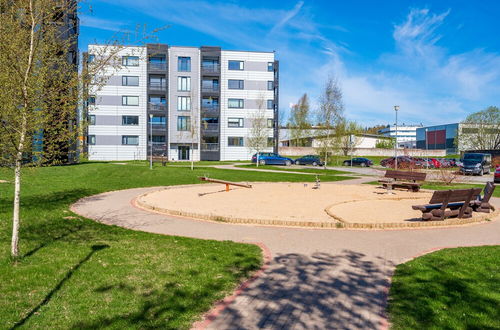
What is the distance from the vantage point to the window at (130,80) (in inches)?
2050

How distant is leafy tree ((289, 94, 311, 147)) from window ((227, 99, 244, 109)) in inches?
1048

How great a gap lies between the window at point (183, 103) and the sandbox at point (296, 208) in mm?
39048

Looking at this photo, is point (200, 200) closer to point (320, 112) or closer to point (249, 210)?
point (249, 210)

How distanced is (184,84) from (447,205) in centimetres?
4800

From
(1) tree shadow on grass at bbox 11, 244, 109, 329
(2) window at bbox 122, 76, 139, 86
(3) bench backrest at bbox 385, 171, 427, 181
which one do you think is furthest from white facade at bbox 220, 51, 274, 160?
(1) tree shadow on grass at bbox 11, 244, 109, 329

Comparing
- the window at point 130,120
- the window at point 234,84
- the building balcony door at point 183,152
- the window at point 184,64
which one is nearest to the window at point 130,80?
the window at point 130,120

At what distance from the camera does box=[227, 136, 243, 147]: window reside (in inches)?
2140

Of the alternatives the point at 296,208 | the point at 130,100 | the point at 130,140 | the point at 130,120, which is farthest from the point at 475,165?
the point at 130,100

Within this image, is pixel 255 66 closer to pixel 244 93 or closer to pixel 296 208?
pixel 244 93

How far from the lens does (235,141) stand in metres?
54.5

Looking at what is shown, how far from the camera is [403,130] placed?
161 meters

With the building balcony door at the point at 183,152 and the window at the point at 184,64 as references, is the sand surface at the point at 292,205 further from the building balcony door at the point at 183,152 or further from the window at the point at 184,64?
the window at the point at 184,64

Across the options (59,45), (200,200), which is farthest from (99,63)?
(200,200)

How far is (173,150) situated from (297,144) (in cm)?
3408
